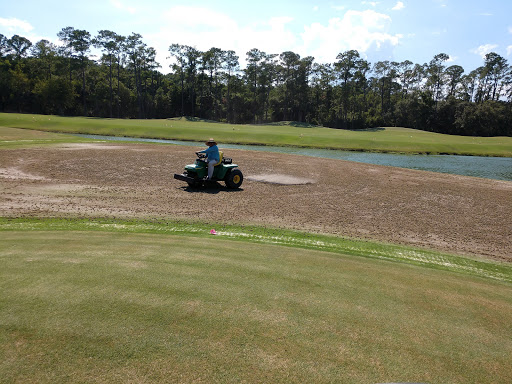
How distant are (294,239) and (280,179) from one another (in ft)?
32.5

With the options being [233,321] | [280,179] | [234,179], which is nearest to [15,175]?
[234,179]

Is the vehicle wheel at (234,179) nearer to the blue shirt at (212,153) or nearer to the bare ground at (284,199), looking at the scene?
the bare ground at (284,199)

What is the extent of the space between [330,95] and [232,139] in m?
70.9

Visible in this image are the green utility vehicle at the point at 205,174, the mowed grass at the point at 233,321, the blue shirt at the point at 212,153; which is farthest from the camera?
the blue shirt at the point at 212,153

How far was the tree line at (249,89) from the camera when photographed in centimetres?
9175

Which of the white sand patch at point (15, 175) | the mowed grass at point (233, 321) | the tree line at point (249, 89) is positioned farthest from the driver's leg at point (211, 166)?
the tree line at point (249, 89)

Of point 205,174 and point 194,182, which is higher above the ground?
point 205,174

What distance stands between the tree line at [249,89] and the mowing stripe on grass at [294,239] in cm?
8817

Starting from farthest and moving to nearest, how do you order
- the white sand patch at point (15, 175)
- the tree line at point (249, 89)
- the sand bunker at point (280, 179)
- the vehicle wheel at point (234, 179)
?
the tree line at point (249, 89)
the sand bunker at point (280, 179)
the vehicle wheel at point (234, 179)
the white sand patch at point (15, 175)

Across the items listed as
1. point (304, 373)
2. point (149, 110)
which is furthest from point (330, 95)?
point (304, 373)

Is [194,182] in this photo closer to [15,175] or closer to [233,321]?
[15,175]

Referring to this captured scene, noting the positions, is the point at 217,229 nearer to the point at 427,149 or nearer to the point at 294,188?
the point at 294,188

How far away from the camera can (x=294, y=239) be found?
10562mm

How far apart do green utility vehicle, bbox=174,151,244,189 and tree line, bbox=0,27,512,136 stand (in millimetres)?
83665
